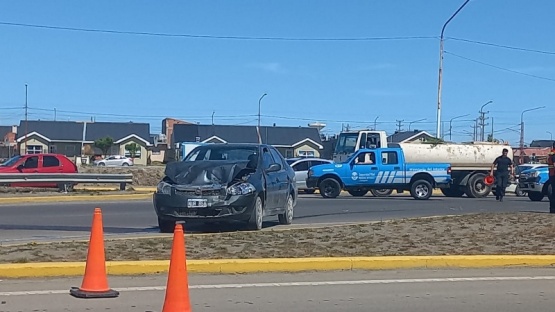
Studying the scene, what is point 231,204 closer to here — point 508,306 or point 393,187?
point 508,306

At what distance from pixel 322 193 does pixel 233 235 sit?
52.0 feet

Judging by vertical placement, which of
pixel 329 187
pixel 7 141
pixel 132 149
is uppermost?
pixel 7 141

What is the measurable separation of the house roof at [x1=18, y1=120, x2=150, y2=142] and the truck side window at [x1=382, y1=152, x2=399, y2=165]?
62386 mm

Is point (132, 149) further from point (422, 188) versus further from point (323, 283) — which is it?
point (323, 283)

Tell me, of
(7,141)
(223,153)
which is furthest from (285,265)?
(7,141)

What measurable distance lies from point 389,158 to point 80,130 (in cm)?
6504

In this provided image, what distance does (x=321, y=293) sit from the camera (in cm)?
883

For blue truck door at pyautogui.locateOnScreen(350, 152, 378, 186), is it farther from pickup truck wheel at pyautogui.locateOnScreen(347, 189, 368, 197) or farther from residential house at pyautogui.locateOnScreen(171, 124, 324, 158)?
residential house at pyautogui.locateOnScreen(171, 124, 324, 158)

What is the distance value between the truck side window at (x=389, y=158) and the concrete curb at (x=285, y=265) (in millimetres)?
17577

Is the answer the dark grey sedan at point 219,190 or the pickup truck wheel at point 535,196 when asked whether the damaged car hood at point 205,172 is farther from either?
the pickup truck wheel at point 535,196

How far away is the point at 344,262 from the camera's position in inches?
417

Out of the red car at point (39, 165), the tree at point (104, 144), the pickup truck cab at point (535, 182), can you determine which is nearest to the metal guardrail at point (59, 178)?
the red car at point (39, 165)

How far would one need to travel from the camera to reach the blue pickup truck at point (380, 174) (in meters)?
28.8

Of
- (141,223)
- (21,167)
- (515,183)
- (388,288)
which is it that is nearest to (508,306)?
(388,288)
